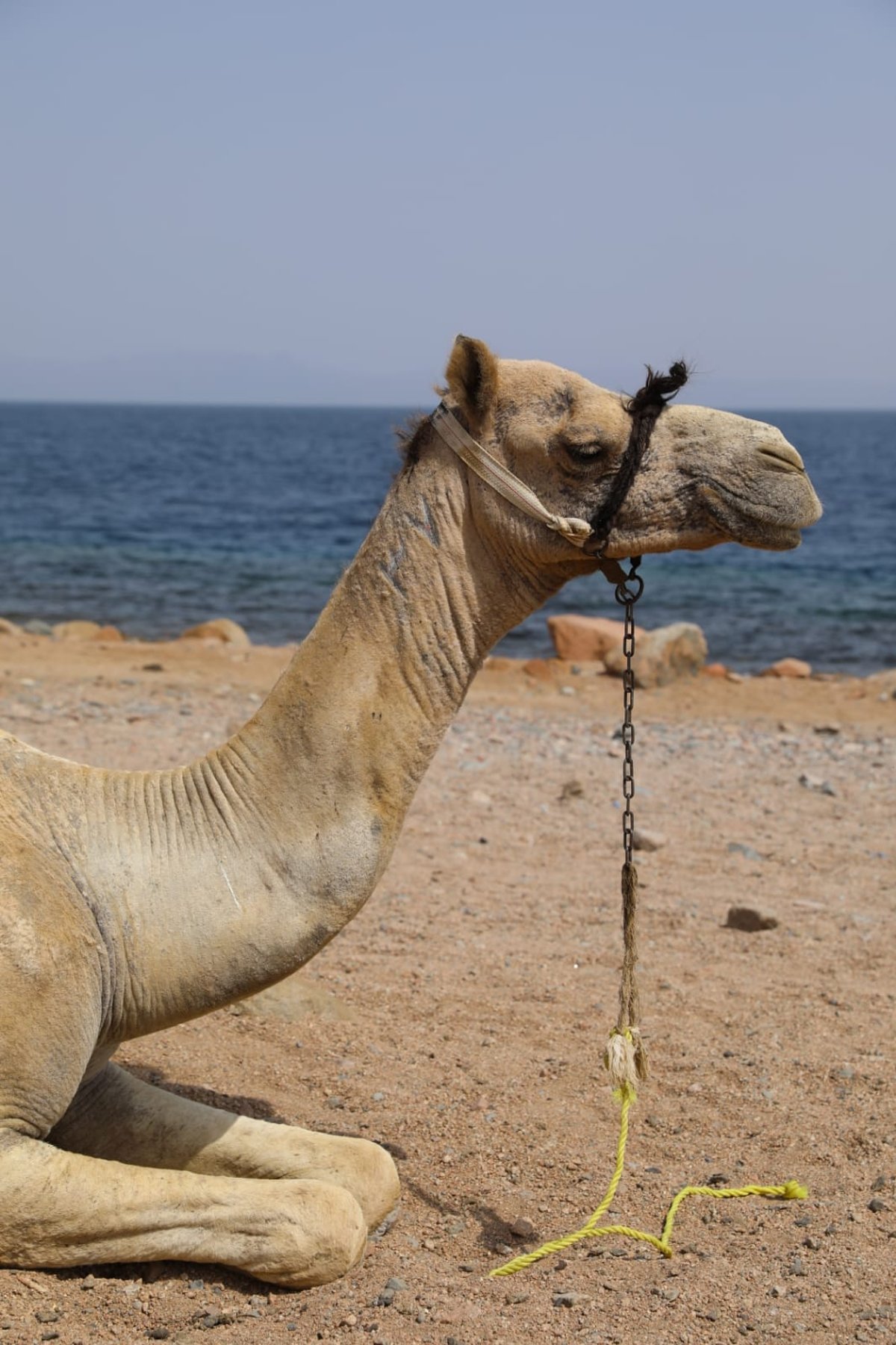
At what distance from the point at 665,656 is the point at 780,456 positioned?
549 inches

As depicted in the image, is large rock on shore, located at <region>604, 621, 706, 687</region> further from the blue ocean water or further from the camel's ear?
the camel's ear

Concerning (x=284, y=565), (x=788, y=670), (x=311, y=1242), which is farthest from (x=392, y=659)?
(x=284, y=565)

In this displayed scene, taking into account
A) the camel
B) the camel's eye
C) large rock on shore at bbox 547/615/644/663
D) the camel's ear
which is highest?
the camel's ear

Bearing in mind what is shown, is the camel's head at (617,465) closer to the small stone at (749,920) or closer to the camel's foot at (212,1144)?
the camel's foot at (212,1144)

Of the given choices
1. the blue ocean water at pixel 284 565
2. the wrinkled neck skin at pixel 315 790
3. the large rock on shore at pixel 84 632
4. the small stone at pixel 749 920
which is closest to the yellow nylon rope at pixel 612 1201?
the wrinkled neck skin at pixel 315 790

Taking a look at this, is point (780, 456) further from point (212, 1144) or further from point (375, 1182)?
point (212, 1144)

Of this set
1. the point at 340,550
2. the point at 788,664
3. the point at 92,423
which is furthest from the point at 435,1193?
the point at 92,423

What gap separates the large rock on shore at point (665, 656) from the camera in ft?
58.1

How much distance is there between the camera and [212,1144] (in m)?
4.56

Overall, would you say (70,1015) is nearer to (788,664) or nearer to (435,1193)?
(435,1193)

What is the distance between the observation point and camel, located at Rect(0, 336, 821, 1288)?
13.2ft

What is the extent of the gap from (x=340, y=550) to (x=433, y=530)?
36.6 metres

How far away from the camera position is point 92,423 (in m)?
169

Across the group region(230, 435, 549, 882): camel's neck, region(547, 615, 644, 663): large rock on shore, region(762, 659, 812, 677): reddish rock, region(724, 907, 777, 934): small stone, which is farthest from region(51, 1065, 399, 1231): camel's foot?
region(762, 659, 812, 677): reddish rock
